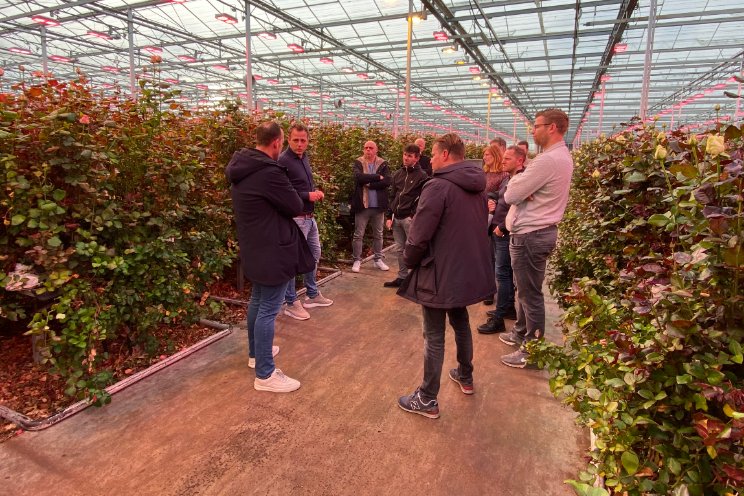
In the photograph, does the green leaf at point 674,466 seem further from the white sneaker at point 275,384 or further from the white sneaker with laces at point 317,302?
the white sneaker with laces at point 317,302

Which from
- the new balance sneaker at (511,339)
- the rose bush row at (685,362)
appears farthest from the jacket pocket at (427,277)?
the new balance sneaker at (511,339)

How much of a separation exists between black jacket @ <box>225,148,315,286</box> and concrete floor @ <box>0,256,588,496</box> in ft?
2.94

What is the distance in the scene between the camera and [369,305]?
495 cm

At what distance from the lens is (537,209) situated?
132 inches

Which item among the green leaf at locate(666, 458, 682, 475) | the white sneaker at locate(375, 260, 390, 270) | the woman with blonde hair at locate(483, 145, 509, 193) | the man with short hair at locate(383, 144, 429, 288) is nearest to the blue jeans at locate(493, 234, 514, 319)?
the woman with blonde hair at locate(483, 145, 509, 193)

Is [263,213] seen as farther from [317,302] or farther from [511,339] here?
[511,339]

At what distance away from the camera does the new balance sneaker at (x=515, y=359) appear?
360 centimetres

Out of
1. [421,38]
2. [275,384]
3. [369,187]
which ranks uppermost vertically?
[421,38]

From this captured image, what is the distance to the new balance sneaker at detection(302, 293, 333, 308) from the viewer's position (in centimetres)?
484

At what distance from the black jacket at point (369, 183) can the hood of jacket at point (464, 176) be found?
3.14m

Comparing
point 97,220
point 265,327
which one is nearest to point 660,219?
point 265,327

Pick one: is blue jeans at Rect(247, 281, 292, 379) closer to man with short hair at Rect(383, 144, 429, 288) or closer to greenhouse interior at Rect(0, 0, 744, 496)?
greenhouse interior at Rect(0, 0, 744, 496)

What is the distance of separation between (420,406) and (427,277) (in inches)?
34.2

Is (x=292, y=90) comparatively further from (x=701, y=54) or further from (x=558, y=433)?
(x=558, y=433)
